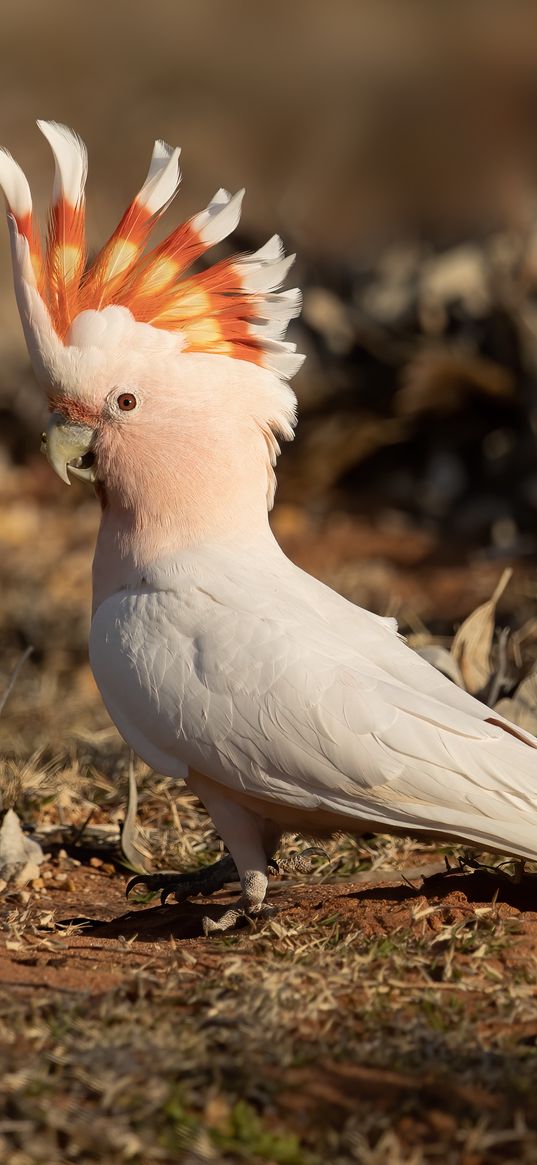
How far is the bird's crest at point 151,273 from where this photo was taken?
3.45 metres

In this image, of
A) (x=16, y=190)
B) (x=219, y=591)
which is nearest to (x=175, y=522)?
(x=219, y=591)

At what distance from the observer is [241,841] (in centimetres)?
326

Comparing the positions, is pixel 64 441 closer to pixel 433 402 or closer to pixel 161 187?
pixel 161 187

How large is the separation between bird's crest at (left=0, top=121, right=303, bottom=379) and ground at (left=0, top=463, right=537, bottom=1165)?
5.05 feet

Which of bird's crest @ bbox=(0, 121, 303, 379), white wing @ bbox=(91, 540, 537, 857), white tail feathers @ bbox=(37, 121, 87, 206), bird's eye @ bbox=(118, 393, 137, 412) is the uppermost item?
white tail feathers @ bbox=(37, 121, 87, 206)

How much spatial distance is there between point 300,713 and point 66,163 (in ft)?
5.56

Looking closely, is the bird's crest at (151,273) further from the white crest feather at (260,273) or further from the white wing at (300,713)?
the white wing at (300,713)

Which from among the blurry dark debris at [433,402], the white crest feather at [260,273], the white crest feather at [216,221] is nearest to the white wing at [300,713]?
the white crest feather at [260,273]

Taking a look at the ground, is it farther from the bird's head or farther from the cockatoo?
the bird's head

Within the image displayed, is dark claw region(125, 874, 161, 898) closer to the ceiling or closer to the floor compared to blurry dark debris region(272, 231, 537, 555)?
closer to the floor

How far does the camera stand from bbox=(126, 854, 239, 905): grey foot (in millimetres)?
3701

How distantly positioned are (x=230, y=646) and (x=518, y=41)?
2440 cm

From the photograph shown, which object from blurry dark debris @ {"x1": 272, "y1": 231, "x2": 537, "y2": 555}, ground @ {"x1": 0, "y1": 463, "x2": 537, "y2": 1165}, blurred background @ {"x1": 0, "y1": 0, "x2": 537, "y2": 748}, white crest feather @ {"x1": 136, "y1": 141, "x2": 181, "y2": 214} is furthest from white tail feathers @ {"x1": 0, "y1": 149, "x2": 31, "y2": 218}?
blurry dark debris @ {"x1": 272, "y1": 231, "x2": 537, "y2": 555}

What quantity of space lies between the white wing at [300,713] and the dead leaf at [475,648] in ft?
3.43
